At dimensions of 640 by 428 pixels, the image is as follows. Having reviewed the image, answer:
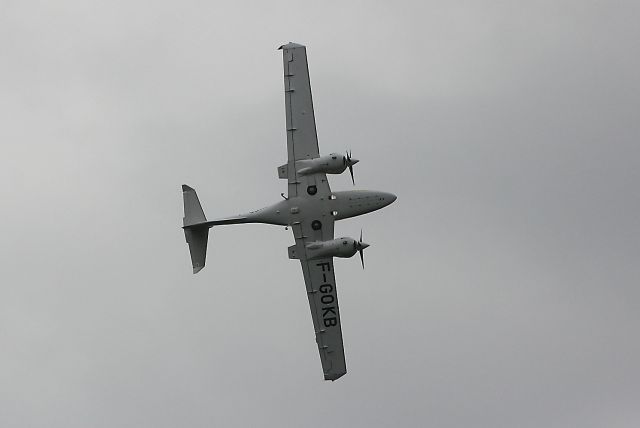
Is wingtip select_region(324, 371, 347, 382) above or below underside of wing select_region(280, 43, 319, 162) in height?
below

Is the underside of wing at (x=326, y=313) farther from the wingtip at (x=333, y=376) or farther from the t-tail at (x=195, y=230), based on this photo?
the t-tail at (x=195, y=230)

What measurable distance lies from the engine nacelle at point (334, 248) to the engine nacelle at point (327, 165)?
495cm

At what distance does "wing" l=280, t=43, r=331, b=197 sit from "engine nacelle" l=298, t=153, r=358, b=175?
0.49 m

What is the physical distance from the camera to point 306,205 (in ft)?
267

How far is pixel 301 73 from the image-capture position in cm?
8256

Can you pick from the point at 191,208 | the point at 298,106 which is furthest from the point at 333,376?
the point at 298,106

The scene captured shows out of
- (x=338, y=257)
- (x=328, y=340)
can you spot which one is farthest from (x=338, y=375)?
(x=338, y=257)

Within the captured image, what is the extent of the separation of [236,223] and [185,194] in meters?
4.45

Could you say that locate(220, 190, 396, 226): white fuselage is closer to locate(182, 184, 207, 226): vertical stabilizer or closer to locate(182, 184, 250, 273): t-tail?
locate(182, 184, 250, 273): t-tail

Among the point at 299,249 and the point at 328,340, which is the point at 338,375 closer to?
the point at 328,340

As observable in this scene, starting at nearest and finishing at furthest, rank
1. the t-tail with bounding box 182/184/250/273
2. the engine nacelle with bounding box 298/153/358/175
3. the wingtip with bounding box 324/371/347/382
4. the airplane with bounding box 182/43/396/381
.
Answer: the engine nacelle with bounding box 298/153/358/175 → the airplane with bounding box 182/43/396/381 → the t-tail with bounding box 182/184/250/273 → the wingtip with bounding box 324/371/347/382

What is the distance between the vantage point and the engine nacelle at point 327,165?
263 ft

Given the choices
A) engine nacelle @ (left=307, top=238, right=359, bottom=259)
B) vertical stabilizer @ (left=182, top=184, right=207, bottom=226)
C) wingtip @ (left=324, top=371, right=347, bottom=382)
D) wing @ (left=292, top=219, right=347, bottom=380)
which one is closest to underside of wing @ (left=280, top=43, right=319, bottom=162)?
wing @ (left=292, top=219, right=347, bottom=380)

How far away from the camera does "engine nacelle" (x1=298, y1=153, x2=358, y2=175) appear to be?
263ft
